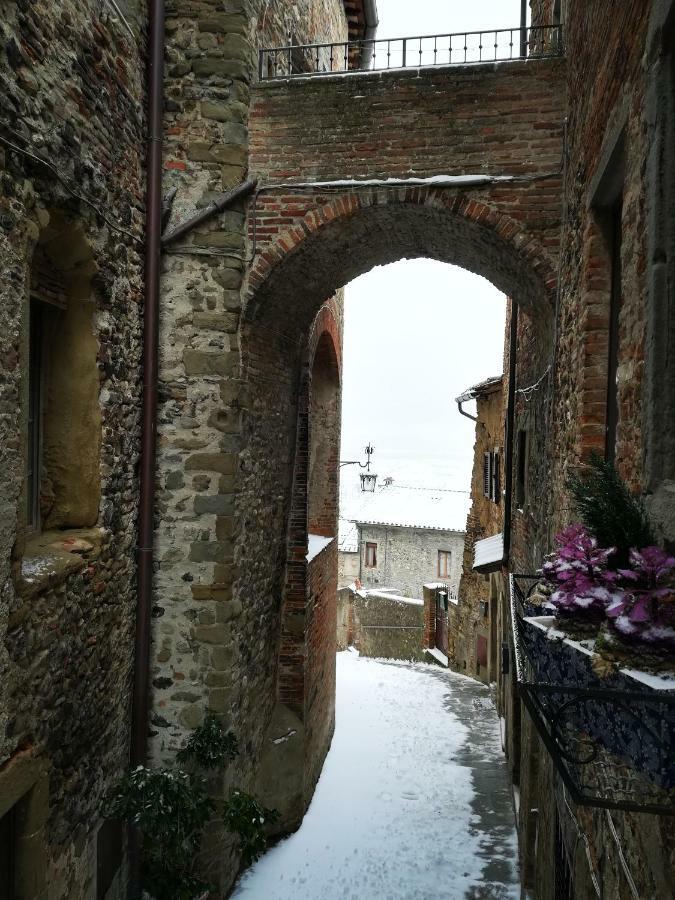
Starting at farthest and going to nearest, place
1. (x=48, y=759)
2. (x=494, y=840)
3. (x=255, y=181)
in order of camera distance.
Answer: (x=494, y=840) < (x=255, y=181) < (x=48, y=759)

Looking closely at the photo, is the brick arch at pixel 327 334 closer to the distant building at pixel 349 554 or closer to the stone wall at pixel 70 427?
the stone wall at pixel 70 427

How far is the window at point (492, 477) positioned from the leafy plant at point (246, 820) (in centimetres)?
686

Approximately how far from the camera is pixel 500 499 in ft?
33.3


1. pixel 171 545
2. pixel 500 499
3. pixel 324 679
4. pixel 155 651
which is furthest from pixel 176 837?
pixel 500 499

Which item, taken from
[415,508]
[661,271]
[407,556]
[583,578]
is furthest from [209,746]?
A: [415,508]

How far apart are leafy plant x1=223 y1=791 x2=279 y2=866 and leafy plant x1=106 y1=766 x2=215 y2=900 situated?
203 mm

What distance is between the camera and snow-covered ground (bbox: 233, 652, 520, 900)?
18.4ft

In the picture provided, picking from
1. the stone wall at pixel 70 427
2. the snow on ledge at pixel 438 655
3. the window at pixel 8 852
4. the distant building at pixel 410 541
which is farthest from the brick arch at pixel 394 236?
the distant building at pixel 410 541

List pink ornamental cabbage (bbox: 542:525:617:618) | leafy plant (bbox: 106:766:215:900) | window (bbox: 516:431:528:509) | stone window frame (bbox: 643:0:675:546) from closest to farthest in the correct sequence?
1. pink ornamental cabbage (bbox: 542:525:617:618)
2. stone window frame (bbox: 643:0:675:546)
3. leafy plant (bbox: 106:766:215:900)
4. window (bbox: 516:431:528:509)

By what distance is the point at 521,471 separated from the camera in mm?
7152

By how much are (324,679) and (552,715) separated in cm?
714

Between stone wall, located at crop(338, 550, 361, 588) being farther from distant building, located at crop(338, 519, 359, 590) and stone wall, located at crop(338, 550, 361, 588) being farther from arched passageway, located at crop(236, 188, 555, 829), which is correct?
arched passageway, located at crop(236, 188, 555, 829)

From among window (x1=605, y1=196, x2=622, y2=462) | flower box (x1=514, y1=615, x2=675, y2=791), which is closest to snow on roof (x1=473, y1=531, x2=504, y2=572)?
window (x1=605, y1=196, x2=622, y2=462)

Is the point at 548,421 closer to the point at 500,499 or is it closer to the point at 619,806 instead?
the point at 619,806
